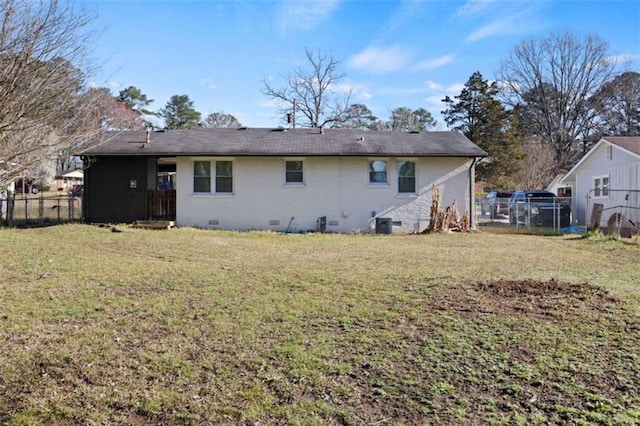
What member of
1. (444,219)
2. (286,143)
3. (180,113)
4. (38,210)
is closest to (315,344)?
(444,219)

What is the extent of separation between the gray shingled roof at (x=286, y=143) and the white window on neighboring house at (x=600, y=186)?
7.04m

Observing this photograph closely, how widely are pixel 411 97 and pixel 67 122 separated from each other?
31482 millimetres

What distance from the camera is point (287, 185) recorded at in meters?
16.1

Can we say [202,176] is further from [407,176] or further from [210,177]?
[407,176]

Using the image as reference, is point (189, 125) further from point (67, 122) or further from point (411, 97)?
point (67, 122)

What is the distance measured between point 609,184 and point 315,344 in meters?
19.7

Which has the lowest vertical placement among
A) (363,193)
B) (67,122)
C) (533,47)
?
(363,193)

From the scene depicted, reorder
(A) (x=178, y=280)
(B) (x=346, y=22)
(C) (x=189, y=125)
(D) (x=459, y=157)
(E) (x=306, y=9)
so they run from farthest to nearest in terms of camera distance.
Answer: (C) (x=189, y=125) → (D) (x=459, y=157) → (B) (x=346, y=22) → (E) (x=306, y=9) → (A) (x=178, y=280)

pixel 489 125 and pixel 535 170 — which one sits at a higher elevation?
pixel 489 125

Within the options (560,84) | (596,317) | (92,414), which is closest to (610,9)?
(596,317)

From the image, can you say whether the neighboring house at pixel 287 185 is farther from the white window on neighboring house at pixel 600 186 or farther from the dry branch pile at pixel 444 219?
the white window on neighboring house at pixel 600 186

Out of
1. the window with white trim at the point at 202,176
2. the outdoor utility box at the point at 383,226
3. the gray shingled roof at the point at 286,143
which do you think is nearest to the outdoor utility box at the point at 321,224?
the outdoor utility box at the point at 383,226

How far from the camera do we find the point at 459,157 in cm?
1627

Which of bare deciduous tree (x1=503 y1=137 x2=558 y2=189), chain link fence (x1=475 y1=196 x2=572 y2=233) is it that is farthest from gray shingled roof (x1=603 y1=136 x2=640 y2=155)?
bare deciduous tree (x1=503 y1=137 x2=558 y2=189)
